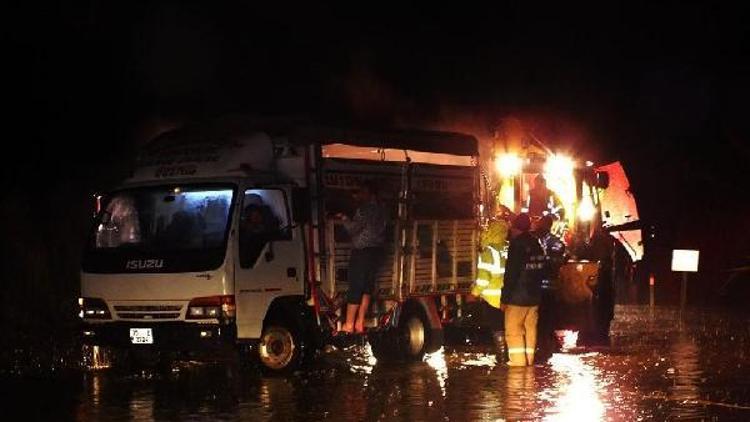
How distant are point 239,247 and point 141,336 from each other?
1507 mm

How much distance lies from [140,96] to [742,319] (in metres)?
12.9

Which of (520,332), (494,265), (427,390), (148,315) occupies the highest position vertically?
(494,265)

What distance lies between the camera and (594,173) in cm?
2064

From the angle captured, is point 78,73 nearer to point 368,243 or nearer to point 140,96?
point 140,96

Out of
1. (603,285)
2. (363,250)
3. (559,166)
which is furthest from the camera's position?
(559,166)

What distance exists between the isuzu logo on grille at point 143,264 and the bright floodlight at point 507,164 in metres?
6.11

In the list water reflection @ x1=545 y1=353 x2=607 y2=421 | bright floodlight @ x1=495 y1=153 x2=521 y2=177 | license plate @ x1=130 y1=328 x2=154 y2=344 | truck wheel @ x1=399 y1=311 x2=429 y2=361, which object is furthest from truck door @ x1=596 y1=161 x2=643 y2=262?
license plate @ x1=130 y1=328 x2=154 y2=344

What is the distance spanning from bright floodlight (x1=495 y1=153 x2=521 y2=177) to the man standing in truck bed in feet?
11.6

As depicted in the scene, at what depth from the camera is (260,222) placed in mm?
15211

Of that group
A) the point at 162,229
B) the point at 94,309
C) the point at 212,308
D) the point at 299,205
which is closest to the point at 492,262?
the point at 299,205

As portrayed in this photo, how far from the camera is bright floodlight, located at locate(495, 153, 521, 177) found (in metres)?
19.2

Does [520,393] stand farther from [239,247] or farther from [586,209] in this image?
[586,209]

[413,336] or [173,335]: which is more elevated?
[173,335]

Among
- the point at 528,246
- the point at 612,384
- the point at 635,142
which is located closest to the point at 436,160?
the point at 528,246
